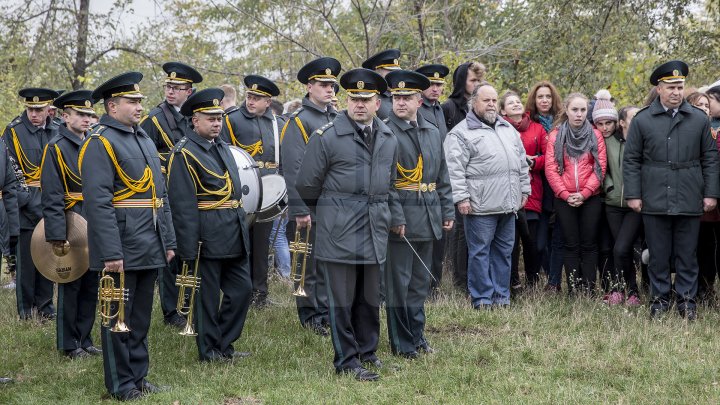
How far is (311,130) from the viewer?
897 cm

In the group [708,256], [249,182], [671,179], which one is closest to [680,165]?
[671,179]

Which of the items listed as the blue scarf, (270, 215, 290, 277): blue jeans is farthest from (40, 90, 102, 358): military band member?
the blue scarf

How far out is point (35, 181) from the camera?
1030cm

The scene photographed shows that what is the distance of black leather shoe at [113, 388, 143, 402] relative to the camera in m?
7.00

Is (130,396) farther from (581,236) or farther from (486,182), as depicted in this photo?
(581,236)

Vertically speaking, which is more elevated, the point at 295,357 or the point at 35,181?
the point at 35,181

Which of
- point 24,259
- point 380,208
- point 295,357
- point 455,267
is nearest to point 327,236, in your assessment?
point 380,208

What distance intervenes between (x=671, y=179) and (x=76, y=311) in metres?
5.50

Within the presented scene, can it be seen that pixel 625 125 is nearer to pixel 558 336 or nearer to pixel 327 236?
pixel 558 336

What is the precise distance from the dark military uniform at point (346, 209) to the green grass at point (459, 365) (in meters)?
0.55

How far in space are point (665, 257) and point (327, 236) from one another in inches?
146

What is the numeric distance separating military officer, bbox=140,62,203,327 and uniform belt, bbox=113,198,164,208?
232 centimetres

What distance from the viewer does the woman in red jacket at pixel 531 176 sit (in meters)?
10.5

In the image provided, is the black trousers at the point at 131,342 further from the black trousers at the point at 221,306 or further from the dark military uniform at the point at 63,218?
the dark military uniform at the point at 63,218
